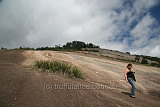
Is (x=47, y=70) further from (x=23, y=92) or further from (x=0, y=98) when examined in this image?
(x=0, y=98)

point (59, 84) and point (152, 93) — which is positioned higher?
point (59, 84)

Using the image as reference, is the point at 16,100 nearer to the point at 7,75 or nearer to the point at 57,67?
the point at 7,75

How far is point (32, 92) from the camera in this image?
26.6 feet

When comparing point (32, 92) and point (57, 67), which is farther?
point (57, 67)

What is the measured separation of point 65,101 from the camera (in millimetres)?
7594

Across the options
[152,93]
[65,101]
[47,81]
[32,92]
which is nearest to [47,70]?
[47,81]

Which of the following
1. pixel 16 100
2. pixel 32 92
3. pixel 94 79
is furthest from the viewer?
pixel 94 79

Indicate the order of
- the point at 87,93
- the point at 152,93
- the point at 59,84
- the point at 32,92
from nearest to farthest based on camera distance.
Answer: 1. the point at 32,92
2. the point at 87,93
3. the point at 59,84
4. the point at 152,93

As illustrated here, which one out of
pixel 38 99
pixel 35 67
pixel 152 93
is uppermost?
pixel 35 67

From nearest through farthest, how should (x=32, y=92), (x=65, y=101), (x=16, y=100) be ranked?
(x=16, y=100), (x=65, y=101), (x=32, y=92)

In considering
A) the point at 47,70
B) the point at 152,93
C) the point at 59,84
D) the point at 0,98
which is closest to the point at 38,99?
the point at 0,98

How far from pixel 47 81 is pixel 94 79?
505cm

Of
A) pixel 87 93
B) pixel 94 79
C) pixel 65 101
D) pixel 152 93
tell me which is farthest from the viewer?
pixel 94 79

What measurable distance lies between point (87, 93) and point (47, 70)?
4990mm
